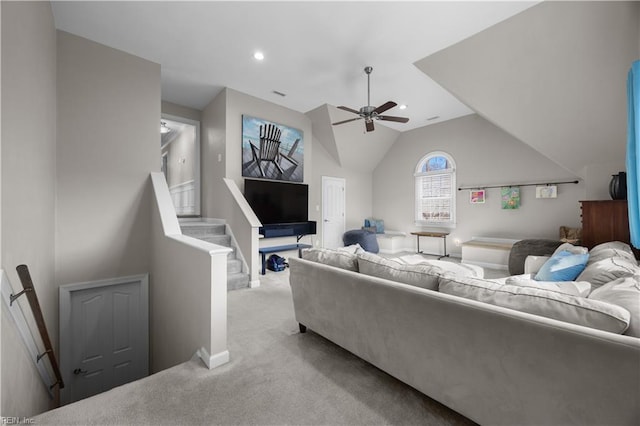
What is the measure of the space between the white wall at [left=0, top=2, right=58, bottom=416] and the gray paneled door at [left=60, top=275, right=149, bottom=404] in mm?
454

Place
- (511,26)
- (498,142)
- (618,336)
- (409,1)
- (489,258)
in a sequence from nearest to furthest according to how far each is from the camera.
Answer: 1. (618,336)
2. (409,1)
3. (511,26)
4. (489,258)
5. (498,142)

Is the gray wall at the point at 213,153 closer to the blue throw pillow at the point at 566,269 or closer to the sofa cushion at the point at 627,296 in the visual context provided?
the blue throw pillow at the point at 566,269

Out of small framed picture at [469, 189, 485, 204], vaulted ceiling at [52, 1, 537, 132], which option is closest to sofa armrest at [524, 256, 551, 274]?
small framed picture at [469, 189, 485, 204]

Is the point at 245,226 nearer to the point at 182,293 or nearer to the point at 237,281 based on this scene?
the point at 237,281

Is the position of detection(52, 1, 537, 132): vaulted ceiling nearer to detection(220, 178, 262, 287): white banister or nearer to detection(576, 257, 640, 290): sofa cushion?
detection(220, 178, 262, 287): white banister

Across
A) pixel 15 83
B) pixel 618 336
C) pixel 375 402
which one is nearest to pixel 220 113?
pixel 15 83

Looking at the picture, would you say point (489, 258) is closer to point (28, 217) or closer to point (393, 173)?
point (393, 173)

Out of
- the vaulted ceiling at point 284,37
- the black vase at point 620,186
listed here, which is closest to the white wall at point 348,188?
the vaulted ceiling at point 284,37

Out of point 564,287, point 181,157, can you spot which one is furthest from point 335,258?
point 181,157

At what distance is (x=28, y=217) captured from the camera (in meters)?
2.01

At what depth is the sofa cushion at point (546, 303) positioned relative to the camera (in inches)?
41.4

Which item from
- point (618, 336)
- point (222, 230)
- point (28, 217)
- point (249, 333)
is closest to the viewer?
point (618, 336)

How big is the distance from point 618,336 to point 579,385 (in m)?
0.24

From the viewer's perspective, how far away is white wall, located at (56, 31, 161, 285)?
3.29 meters
